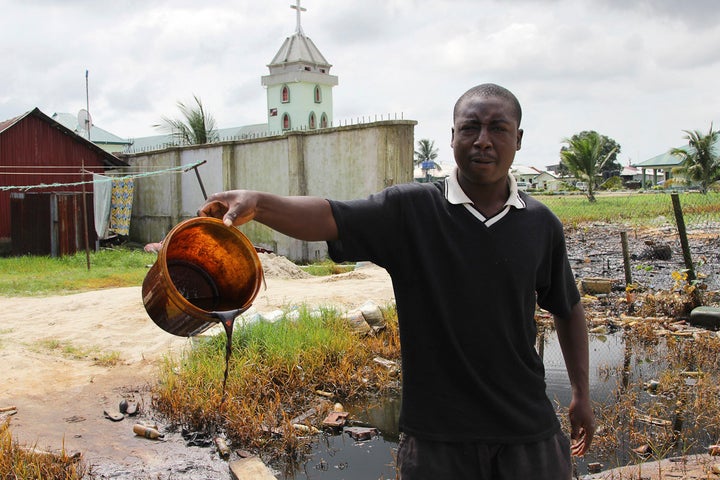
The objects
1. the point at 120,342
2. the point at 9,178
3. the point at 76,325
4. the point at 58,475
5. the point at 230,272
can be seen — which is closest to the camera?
the point at 230,272

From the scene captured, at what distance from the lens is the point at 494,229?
1833 millimetres

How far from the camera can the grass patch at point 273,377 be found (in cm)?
445

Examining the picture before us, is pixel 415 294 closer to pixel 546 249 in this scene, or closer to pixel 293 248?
pixel 546 249

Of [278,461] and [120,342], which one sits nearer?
[278,461]

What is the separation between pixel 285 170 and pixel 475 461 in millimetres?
12237

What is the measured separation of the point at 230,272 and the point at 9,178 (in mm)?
16039

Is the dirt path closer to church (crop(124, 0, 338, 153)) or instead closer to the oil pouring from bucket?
the oil pouring from bucket

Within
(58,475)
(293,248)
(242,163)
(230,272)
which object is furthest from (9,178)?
(230,272)

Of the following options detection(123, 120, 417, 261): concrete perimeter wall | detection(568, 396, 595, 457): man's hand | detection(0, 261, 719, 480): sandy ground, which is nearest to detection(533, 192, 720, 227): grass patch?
detection(123, 120, 417, 261): concrete perimeter wall

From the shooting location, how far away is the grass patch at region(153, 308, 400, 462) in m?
4.45

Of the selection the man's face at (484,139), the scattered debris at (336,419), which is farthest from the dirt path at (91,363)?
the man's face at (484,139)

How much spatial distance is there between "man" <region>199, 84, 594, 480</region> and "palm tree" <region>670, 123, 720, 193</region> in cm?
3359

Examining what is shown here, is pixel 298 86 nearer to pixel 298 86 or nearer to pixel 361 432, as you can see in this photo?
pixel 298 86

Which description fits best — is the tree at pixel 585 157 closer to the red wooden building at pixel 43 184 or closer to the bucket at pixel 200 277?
the red wooden building at pixel 43 184
